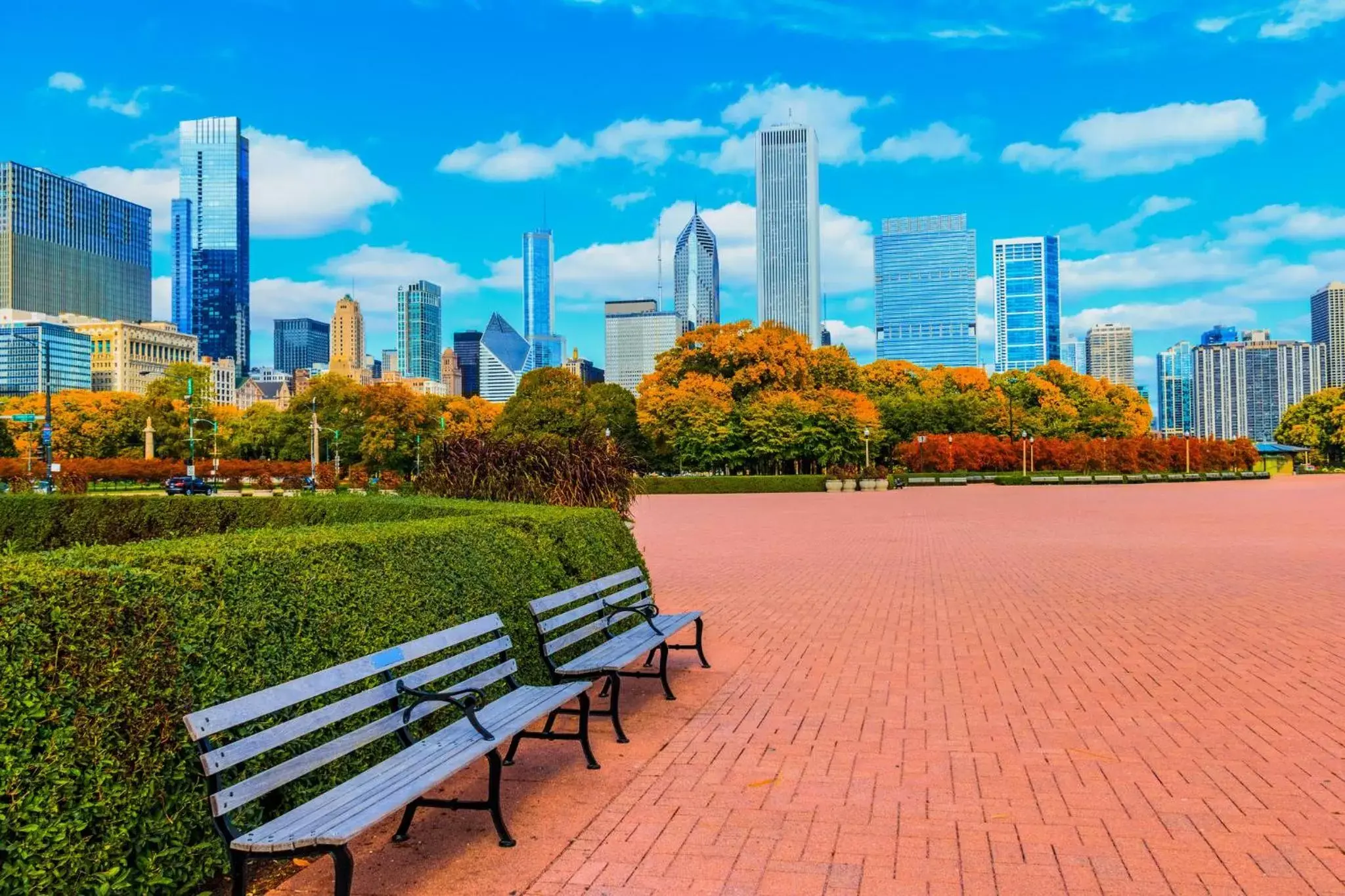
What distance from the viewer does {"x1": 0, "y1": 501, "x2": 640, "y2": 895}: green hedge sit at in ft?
8.77

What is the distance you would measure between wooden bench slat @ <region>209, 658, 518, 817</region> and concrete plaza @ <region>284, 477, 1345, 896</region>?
0.48 m

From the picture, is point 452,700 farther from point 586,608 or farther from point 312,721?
point 586,608

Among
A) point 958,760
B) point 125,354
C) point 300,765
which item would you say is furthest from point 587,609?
point 125,354

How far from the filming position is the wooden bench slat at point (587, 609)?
5.54 meters

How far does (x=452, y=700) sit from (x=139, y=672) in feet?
4.10

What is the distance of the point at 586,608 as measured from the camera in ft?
20.5

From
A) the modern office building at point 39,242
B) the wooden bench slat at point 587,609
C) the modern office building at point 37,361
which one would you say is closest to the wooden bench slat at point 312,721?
the wooden bench slat at point 587,609

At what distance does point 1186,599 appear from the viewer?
34.4ft

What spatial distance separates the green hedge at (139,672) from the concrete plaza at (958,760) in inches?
30.1

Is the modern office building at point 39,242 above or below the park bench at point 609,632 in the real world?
above

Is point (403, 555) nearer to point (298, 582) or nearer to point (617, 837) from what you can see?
point (298, 582)

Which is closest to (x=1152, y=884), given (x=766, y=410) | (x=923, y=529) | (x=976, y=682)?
(x=976, y=682)

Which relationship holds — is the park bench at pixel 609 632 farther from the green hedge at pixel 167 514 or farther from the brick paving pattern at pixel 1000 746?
the green hedge at pixel 167 514

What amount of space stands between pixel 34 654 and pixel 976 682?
5716 millimetres
